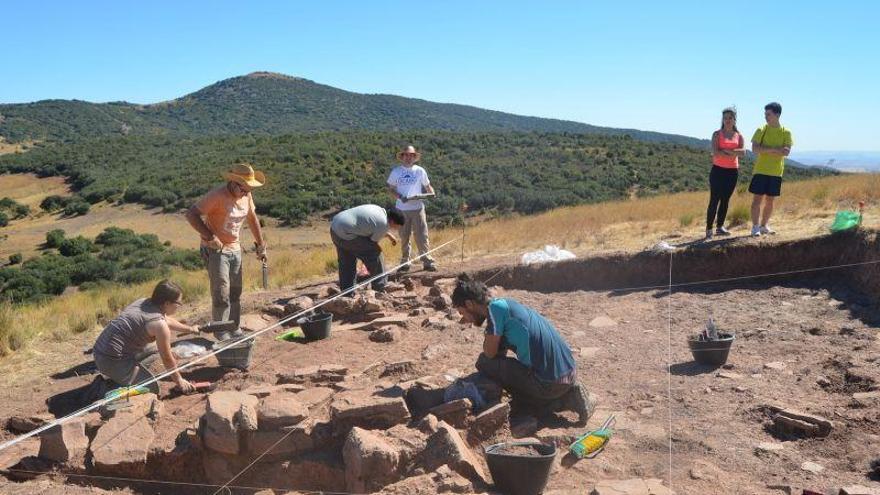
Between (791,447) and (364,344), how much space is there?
415 centimetres

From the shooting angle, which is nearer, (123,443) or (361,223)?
(123,443)

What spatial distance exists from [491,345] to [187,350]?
356 centimetres

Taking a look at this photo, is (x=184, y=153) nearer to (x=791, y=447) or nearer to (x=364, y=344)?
(x=364, y=344)

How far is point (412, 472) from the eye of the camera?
15.0 feet

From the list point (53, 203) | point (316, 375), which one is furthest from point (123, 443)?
point (53, 203)

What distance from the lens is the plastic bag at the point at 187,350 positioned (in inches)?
278

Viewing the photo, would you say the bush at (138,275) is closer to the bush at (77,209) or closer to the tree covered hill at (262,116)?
the bush at (77,209)

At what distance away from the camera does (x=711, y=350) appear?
632cm

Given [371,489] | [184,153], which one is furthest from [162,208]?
[371,489]

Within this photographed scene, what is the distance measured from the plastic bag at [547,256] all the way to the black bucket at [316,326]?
3555 mm

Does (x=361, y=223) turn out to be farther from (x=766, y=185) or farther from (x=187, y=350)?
(x=766, y=185)

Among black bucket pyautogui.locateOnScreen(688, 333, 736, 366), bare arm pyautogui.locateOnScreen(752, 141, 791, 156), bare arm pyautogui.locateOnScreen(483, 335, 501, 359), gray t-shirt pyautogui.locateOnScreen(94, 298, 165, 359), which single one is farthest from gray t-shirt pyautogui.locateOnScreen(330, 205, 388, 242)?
bare arm pyautogui.locateOnScreen(752, 141, 791, 156)

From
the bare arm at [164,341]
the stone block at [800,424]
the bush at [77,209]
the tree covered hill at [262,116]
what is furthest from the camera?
the tree covered hill at [262,116]

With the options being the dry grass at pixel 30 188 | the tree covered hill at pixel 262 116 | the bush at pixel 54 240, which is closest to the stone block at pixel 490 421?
the bush at pixel 54 240
